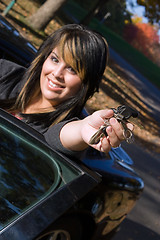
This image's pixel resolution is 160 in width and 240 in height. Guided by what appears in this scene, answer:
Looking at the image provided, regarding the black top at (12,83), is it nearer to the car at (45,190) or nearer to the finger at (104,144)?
the car at (45,190)

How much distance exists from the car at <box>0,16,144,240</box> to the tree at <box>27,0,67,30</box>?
9510mm

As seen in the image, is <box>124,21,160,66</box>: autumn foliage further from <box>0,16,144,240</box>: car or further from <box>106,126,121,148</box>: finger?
<box>106,126,121,148</box>: finger

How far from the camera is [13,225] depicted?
1.39 meters

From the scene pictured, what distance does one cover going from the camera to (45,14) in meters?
11.5

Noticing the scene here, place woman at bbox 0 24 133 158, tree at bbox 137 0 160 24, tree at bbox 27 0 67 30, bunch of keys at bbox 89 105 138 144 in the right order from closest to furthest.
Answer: bunch of keys at bbox 89 105 138 144 → woman at bbox 0 24 133 158 → tree at bbox 27 0 67 30 → tree at bbox 137 0 160 24

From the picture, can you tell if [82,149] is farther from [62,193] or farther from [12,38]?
[12,38]

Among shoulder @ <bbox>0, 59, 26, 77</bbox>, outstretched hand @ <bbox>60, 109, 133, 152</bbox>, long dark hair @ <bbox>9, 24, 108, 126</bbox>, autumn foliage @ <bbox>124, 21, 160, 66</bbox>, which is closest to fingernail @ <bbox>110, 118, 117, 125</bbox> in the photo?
outstretched hand @ <bbox>60, 109, 133, 152</bbox>

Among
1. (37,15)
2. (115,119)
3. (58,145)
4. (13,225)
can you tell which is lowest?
(37,15)

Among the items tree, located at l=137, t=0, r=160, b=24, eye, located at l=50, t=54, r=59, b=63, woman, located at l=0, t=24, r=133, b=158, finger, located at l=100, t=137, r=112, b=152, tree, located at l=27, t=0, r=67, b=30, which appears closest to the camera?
finger, located at l=100, t=137, r=112, b=152

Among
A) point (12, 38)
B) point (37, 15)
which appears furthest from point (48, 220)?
point (37, 15)

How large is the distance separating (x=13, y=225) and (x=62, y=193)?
357 mm

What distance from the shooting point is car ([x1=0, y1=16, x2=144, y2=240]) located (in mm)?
1485

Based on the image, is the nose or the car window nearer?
the car window

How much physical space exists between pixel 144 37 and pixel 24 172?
177 feet
